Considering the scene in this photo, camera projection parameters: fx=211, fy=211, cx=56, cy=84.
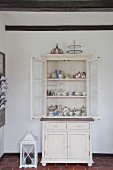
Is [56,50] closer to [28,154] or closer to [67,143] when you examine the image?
[67,143]

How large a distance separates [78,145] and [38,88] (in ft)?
4.65

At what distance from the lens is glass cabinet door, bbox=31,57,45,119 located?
4.27m

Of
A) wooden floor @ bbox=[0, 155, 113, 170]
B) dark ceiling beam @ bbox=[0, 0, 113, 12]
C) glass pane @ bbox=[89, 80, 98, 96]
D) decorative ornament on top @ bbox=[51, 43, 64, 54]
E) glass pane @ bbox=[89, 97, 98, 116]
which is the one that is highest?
dark ceiling beam @ bbox=[0, 0, 113, 12]

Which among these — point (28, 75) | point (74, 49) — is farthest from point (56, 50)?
point (28, 75)

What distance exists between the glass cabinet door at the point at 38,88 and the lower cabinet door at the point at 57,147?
61cm

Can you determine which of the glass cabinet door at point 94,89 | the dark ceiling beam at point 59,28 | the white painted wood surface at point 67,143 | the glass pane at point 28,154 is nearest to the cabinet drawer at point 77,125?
the white painted wood surface at point 67,143

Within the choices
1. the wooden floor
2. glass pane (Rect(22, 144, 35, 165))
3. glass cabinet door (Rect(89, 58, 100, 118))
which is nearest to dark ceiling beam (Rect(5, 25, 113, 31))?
glass cabinet door (Rect(89, 58, 100, 118))

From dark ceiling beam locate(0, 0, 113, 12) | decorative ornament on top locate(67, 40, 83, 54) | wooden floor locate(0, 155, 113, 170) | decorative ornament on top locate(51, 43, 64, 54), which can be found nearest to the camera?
dark ceiling beam locate(0, 0, 113, 12)

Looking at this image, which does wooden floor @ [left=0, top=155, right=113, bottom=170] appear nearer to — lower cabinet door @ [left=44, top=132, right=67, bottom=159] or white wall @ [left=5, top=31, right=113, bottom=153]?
lower cabinet door @ [left=44, top=132, right=67, bottom=159]

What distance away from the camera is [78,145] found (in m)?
4.09

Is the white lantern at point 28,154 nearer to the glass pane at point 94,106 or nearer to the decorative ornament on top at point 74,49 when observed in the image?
the glass pane at point 94,106

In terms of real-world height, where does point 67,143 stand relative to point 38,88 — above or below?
below

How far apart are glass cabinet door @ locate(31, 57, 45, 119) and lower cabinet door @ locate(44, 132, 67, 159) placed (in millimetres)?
610

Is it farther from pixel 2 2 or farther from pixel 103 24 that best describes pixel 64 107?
pixel 2 2
